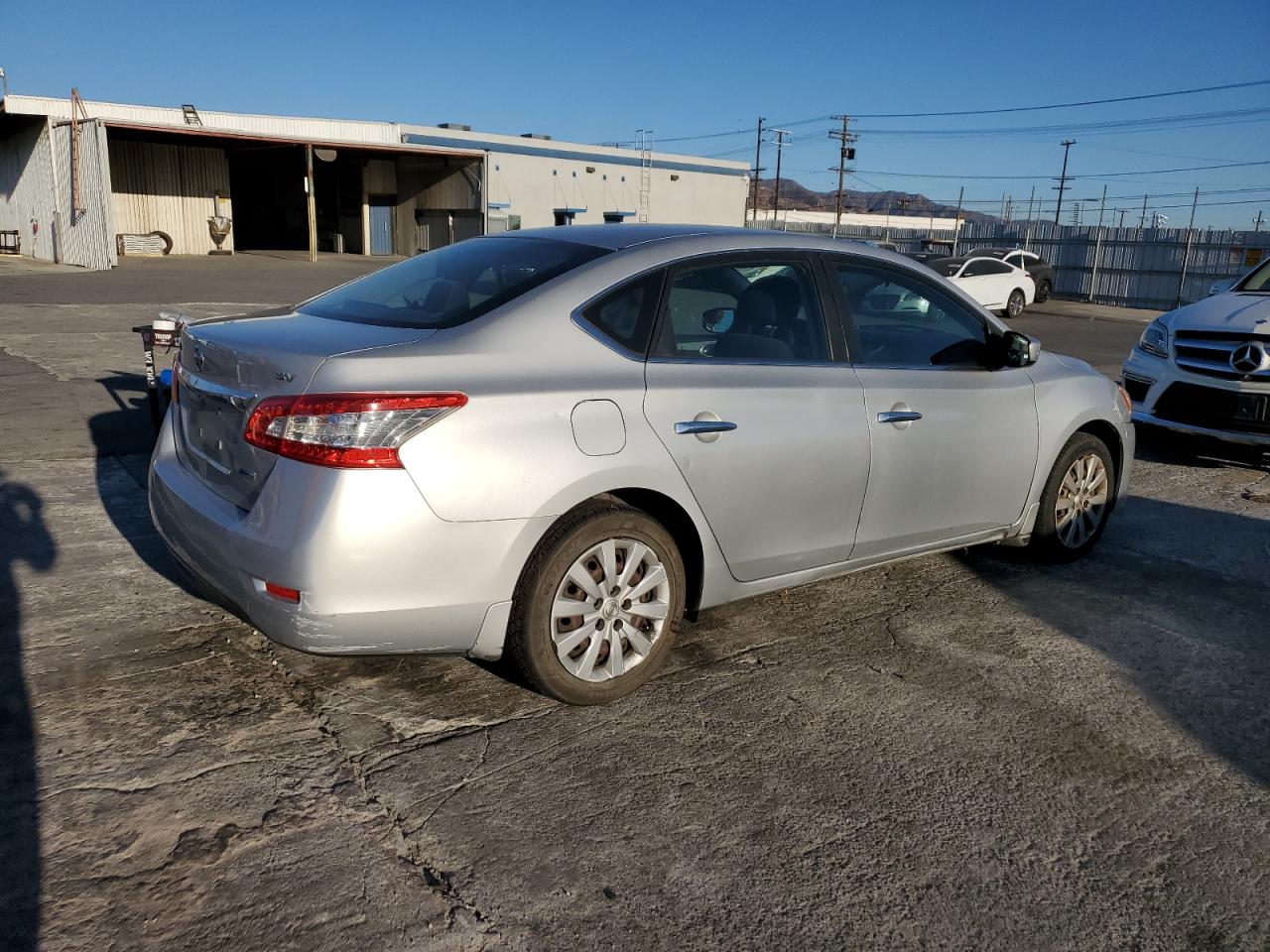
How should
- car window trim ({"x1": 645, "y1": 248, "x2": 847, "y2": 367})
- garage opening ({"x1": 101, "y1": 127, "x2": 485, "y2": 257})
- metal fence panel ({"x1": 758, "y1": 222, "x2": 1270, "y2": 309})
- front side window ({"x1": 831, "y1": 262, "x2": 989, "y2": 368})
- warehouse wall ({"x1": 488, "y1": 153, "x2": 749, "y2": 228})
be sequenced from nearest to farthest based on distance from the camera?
car window trim ({"x1": 645, "y1": 248, "x2": 847, "y2": 367}), front side window ({"x1": 831, "y1": 262, "x2": 989, "y2": 368}), metal fence panel ({"x1": 758, "y1": 222, "x2": 1270, "y2": 309}), garage opening ({"x1": 101, "y1": 127, "x2": 485, "y2": 257}), warehouse wall ({"x1": 488, "y1": 153, "x2": 749, "y2": 228})

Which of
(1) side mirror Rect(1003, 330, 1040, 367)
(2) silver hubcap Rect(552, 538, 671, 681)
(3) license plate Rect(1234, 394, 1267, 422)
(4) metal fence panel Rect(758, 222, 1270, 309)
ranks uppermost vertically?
(4) metal fence panel Rect(758, 222, 1270, 309)

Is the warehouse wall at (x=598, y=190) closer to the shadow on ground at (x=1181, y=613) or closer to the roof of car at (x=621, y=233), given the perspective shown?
the shadow on ground at (x=1181, y=613)

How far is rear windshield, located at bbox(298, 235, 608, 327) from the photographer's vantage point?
355cm

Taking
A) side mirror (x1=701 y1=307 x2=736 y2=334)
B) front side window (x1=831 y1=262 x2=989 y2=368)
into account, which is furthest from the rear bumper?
front side window (x1=831 y1=262 x2=989 y2=368)

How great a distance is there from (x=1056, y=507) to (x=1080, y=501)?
0.83 ft

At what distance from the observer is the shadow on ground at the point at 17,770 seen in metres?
2.42

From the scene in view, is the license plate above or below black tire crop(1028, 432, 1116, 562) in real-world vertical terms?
above

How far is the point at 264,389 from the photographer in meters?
3.11

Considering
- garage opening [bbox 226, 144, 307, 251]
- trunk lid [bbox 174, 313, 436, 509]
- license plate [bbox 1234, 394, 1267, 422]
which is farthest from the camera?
garage opening [bbox 226, 144, 307, 251]

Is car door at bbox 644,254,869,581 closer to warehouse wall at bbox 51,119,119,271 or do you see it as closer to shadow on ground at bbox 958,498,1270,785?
shadow on ground at bbox 958,498,1270,785

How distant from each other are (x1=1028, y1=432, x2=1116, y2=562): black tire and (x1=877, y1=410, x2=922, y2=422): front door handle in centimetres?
115

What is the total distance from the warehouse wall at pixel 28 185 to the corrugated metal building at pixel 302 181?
6 cm

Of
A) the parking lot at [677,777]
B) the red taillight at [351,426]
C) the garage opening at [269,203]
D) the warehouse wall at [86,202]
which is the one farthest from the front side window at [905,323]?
the garage opening at [269,203]

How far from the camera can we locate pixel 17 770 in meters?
3.02
